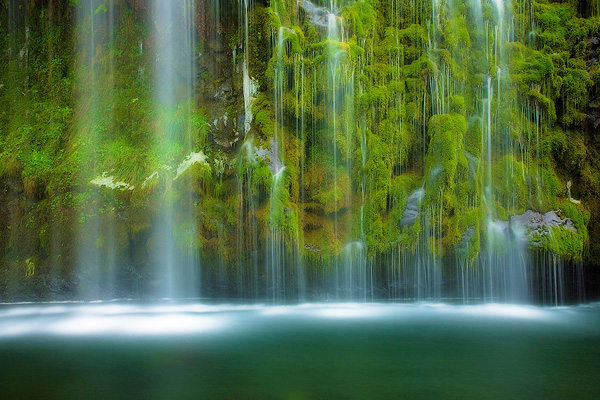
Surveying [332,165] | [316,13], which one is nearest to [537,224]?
[332,165]

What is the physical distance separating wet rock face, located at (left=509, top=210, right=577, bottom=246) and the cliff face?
33mm

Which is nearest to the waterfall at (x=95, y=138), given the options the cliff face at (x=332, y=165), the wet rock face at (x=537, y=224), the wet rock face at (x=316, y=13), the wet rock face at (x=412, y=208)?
the cliff face at (x=332, y=165)

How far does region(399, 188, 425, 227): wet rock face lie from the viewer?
10.7m

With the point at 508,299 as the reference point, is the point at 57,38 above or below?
above

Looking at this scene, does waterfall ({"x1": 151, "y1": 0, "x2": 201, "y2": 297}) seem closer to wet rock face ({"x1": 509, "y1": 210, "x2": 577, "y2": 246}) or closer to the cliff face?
the cliff face

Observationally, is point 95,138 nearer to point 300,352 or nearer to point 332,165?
point 332,165

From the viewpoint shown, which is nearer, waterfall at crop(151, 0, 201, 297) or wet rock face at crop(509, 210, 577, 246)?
wet rock face at crop(509, 210, 577, 246)

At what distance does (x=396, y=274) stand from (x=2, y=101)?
9938mm

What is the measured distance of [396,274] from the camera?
36.2 feet

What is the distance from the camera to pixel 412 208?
10.7 m

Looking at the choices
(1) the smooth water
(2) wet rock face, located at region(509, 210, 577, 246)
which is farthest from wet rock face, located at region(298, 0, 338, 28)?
(1) the smooth water

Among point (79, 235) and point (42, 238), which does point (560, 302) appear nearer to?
A: point (79, 235)

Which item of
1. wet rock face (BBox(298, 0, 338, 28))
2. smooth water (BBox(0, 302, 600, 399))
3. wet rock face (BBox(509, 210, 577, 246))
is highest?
wet rock face (BBox(298, 0, 338, 28))

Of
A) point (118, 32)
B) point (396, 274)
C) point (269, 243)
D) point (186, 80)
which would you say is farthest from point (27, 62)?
point (396, 274)
